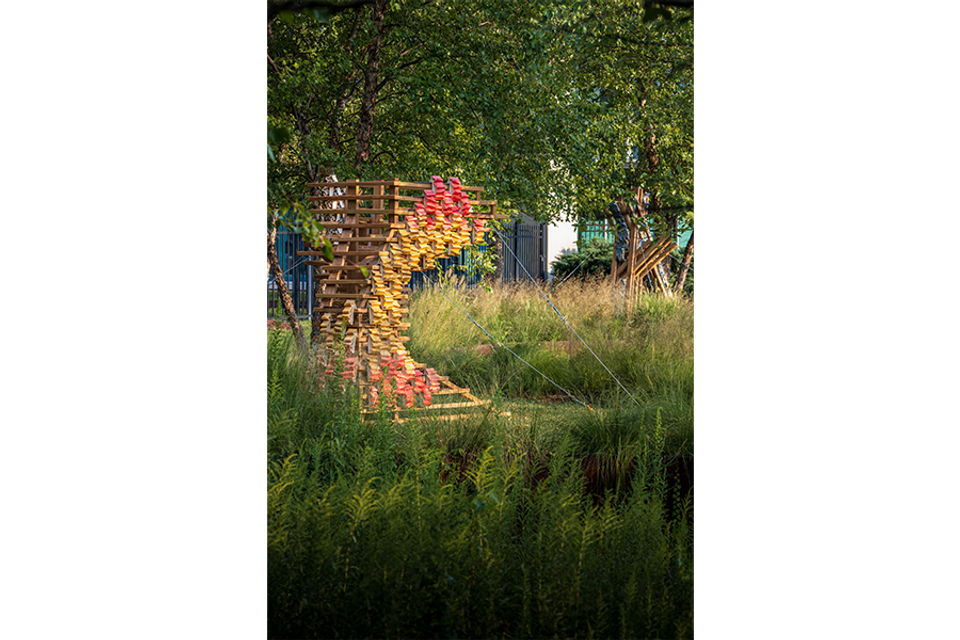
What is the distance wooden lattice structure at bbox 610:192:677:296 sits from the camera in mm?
12867

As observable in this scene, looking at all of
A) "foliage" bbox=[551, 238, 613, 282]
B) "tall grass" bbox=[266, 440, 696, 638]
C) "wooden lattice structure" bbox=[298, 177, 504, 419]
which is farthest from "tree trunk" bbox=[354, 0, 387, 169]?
"foliage" bbox=[551, 238, 613, 282]

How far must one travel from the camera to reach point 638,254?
13.2 m

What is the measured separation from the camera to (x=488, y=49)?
8.26 meters

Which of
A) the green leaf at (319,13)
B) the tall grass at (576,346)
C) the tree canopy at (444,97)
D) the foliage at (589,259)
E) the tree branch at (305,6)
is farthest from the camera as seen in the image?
the foliage at (589,259)

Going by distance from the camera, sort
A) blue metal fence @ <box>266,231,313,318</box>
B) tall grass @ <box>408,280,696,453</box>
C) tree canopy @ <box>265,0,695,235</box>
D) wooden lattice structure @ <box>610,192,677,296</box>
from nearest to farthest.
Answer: tall grass @ <box>408,280,696,453</box> < tree canopy @ <box>265,0,695,235</box> < wooden lattice structure @ <box>610,192,677,296</box> < blue metal fence @ <box>266,231,313,318</box>

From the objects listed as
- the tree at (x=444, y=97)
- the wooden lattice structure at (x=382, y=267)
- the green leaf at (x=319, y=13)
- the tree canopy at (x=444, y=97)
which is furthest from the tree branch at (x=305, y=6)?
the tree canopy at (x=444, y=97)

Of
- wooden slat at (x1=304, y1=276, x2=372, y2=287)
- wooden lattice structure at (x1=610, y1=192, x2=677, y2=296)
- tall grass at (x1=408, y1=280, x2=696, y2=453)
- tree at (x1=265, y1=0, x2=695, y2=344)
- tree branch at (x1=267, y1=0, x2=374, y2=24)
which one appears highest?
tree at (x1=265, y1=0, x2=695, y2=344)

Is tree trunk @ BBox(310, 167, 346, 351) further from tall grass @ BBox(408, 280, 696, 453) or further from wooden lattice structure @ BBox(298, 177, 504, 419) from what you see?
tall grass @ BBox(408, 280, 696, 453)

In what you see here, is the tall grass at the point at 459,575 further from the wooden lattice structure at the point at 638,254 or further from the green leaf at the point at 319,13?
the wooden lattice structure at the point at 638,254

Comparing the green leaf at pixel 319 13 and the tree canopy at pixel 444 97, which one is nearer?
the green leaf at pixel 319 13

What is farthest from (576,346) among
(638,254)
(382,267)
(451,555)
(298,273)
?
(298,273)

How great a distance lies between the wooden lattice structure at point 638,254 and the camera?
12867mm
